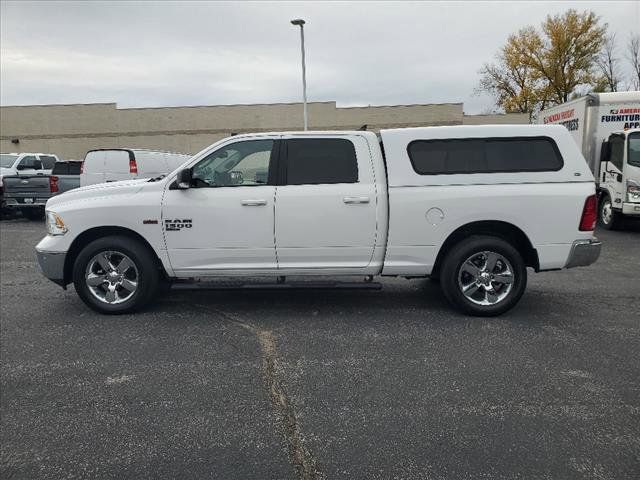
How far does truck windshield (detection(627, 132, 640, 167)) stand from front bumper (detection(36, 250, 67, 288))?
1117cm

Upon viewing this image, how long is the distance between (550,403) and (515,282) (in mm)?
2033

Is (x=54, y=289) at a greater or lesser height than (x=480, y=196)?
lesser

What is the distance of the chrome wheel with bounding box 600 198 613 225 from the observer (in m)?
11.7

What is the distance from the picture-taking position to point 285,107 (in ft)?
115

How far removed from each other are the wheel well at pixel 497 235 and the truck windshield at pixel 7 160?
1616 cm

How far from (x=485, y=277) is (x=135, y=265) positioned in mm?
3727

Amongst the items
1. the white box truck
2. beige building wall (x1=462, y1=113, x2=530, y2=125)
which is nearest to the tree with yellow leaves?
beige building wall (x1=462, y1=113, x2=530, y2=125)

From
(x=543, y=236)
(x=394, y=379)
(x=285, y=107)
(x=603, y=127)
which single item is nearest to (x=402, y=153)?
(x=543, y=236)

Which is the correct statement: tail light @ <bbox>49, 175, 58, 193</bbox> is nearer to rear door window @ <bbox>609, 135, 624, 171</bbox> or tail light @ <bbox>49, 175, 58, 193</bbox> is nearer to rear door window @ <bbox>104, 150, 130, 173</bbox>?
rear door window @ <bbox>104, 150, 130, 173</bbox>

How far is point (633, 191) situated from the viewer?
10.8 metres

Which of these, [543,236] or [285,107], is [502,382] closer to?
[543,236]

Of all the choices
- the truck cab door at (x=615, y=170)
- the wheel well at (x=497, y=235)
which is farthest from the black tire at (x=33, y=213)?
the truck cab door at (x=615, y=170)

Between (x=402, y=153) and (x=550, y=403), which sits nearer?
(x=550, y=403)

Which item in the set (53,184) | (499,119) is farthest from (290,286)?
(499,119)
